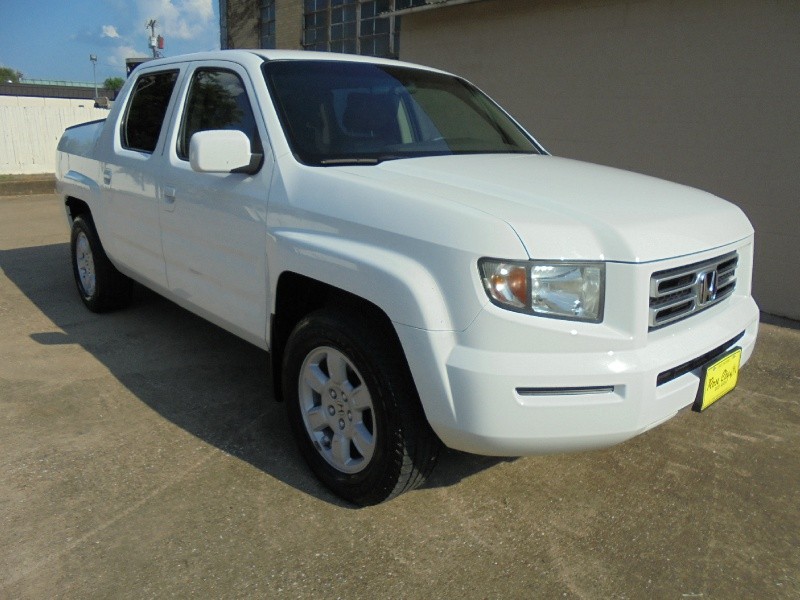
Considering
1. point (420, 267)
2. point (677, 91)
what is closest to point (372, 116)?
point (420, 267)

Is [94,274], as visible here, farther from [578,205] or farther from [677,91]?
[677,91]

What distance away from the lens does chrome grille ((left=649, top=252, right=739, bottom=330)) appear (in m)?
2.44

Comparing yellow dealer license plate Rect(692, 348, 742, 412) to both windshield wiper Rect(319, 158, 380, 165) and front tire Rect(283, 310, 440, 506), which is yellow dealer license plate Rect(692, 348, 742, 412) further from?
windshield wiper Rect(319, 158, 380, 165)

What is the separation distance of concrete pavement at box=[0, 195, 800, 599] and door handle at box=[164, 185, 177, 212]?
3.37ft

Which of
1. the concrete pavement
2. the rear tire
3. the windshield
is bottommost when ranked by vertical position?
the concrete pavement

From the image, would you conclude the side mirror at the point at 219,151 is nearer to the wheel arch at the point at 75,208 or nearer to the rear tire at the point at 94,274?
the rear tire at the point at 94,274

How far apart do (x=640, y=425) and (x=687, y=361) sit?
0.32 m

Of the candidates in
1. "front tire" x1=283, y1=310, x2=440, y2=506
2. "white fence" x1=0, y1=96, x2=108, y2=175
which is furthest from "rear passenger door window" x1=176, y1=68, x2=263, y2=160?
"white fence" x1=0, y1=96, x2=108, y2=175

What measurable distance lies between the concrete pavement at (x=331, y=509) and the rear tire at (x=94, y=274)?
1041 mm

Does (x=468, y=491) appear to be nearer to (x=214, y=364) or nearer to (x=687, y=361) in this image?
(x=687, y=361)

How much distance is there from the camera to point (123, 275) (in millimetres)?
5219

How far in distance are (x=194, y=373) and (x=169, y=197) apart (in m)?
1.10

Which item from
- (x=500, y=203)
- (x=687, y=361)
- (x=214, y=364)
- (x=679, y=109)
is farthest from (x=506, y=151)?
(x=679, y=109)

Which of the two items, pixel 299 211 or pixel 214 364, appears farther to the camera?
pixel 214 364
